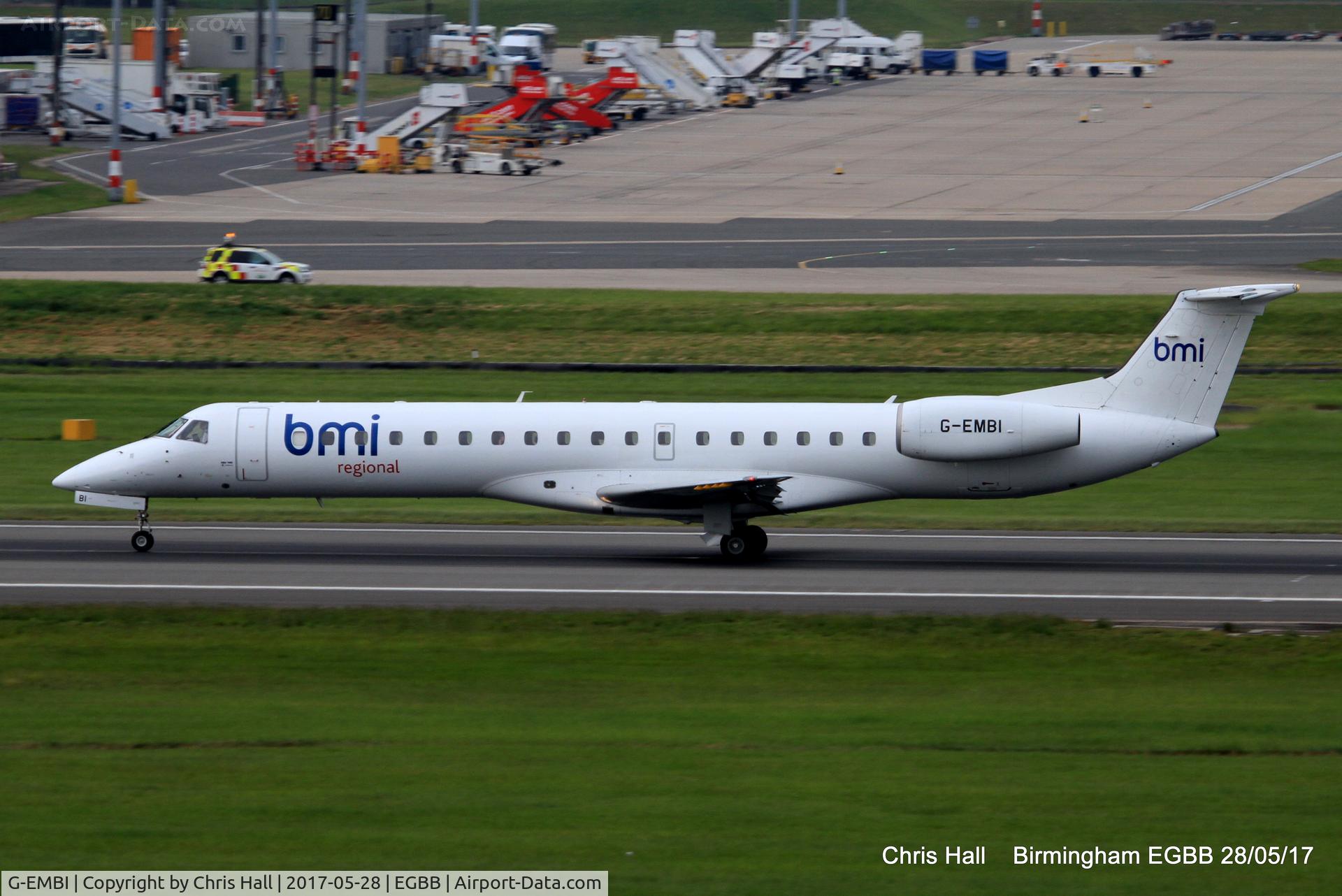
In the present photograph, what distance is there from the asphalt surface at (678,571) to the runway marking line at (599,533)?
0.26 feet

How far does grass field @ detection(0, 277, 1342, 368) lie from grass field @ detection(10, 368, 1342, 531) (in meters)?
3.19

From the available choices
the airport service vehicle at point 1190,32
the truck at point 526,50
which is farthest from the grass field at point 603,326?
the airport service vehicle at point 1190,32

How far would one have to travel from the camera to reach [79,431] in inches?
1561

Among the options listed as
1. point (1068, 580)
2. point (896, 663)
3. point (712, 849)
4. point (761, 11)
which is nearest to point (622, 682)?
point (896, 663)

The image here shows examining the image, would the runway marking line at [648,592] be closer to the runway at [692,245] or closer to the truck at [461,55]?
the runway at [692,245]

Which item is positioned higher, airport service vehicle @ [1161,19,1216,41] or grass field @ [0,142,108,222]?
airport service vehicle @ [1161,19,1216,41]

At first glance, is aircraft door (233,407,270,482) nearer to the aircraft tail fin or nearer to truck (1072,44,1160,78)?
the aircraft tail fin

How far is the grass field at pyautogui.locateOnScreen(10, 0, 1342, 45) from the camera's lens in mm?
164500

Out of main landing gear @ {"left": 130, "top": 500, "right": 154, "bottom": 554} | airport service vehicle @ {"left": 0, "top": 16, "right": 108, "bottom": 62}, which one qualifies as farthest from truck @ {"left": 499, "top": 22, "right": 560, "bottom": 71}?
main landing gear @ {"left": 130, "top": 500, "right": 154, "bottom": 554}

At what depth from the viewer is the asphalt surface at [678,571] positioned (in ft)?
81.8

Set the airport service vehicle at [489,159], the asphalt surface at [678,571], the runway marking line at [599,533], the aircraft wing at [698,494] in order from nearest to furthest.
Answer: the asphalt surface at [678,571]
the aircraft wing at [698,494]
the runway marking line at [599,533]
the airport service vehicle at [489,159]

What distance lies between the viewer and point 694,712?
18.4 meters

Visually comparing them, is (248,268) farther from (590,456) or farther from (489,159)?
(590,456)

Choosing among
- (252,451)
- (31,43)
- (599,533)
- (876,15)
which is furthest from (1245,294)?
(876,15)
